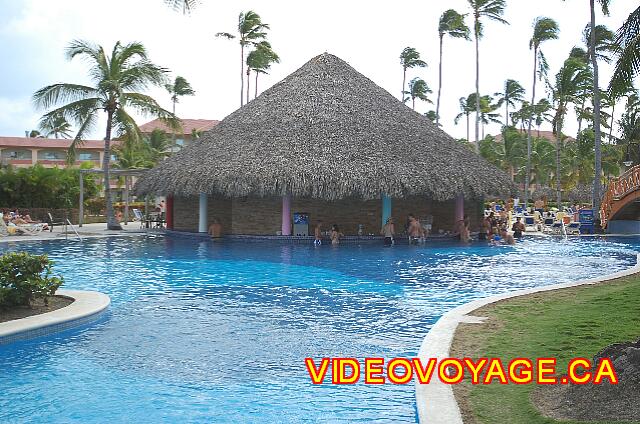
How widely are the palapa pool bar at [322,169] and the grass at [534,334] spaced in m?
13.3

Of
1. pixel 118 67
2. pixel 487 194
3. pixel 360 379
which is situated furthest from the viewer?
pixel 118 67

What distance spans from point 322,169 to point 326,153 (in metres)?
1.11

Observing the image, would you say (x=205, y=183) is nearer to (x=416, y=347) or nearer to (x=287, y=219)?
(x=287, y=219)

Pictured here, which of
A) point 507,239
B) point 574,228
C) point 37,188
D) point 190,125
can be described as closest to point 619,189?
point 574,228

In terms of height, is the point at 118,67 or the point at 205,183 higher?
the point at 118,67

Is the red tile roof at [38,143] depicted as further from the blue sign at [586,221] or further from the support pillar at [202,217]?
the blue sign at [586,221]

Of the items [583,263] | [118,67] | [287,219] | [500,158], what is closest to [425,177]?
[287,219]

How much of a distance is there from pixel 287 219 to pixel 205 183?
140 inches

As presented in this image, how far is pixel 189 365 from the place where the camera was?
281 inches

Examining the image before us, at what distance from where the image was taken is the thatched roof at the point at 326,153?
23562 mm

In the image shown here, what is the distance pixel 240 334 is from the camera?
8609 millimetres

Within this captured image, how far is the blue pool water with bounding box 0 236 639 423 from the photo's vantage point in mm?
→ 5918

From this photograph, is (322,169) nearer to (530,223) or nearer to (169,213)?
(169,213)

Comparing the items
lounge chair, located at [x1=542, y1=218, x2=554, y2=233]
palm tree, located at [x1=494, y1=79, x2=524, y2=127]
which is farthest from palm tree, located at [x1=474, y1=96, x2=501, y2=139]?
lounge chair, located at [x1=542, y1=218, x2=554, y2=233]
